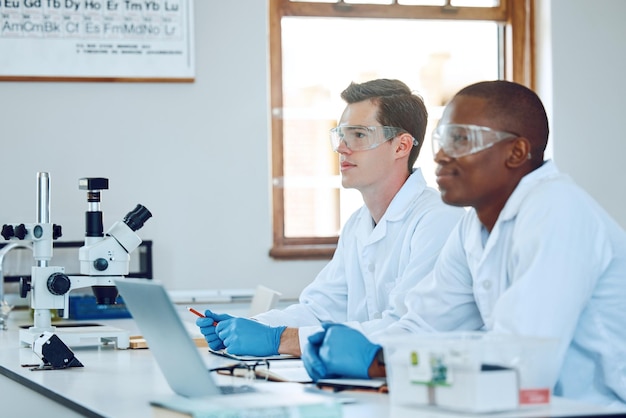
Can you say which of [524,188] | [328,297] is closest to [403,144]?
[328,297]

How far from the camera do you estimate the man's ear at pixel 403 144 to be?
290 cm

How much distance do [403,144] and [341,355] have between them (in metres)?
1.13

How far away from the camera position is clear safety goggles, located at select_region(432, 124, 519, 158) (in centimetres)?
206

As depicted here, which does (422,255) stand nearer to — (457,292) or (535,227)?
(457,292)

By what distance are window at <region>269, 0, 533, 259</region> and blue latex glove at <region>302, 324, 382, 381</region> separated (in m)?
2.53

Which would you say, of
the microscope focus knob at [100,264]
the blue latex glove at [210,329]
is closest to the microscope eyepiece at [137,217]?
the microscope focus knob at [100,264]

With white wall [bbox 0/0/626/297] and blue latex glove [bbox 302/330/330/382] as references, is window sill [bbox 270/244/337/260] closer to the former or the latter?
white wall [bbox 0/0/626/297]

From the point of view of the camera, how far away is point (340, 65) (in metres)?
4.66

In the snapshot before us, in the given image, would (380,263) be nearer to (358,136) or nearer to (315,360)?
(358,136)

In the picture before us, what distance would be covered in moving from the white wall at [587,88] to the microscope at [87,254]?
8.53 ft

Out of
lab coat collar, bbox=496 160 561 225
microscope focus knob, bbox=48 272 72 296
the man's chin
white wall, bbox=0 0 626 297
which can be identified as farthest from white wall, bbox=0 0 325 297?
lab coat collar, bbox=496 160 561 225

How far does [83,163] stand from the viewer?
4285 millimetres

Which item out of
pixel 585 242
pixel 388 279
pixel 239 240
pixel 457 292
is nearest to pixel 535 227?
pixel 585 242

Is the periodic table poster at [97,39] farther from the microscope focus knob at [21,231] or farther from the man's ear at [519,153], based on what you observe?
the man's ear at [519,153]
